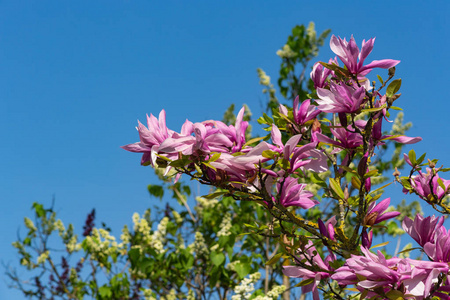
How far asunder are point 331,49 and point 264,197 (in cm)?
53

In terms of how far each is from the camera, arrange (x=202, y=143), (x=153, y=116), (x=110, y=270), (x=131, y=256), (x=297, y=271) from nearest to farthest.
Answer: (x=202, y=143) < (x=153, y=116) < (x=297, y=271) < (x=131, y=256) < (x=110, y=270)

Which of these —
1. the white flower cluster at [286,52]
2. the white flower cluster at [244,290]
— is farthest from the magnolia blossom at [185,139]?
the white flower cluster at [286,52]

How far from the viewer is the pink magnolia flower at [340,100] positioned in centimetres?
143

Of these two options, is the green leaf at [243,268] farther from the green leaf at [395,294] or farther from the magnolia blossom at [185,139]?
the green leaf at [395,294]

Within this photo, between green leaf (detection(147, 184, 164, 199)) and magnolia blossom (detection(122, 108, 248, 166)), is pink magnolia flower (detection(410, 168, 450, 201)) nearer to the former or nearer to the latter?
magnolia blossom (detection(122, 108, 248, 166))

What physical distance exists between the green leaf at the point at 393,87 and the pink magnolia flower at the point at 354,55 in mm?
56

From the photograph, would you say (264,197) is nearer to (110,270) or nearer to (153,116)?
(153,116)

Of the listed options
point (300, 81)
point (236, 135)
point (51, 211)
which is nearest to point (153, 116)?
point (236, 135)

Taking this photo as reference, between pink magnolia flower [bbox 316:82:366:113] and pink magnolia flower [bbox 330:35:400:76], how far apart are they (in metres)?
0.10

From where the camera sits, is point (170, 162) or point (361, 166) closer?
point (170, 162)

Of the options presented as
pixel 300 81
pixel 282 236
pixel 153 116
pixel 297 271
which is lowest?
pixel 297 271

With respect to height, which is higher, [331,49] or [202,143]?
[331,49]

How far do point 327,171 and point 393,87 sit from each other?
1.11 feet

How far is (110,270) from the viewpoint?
16.0 feet
